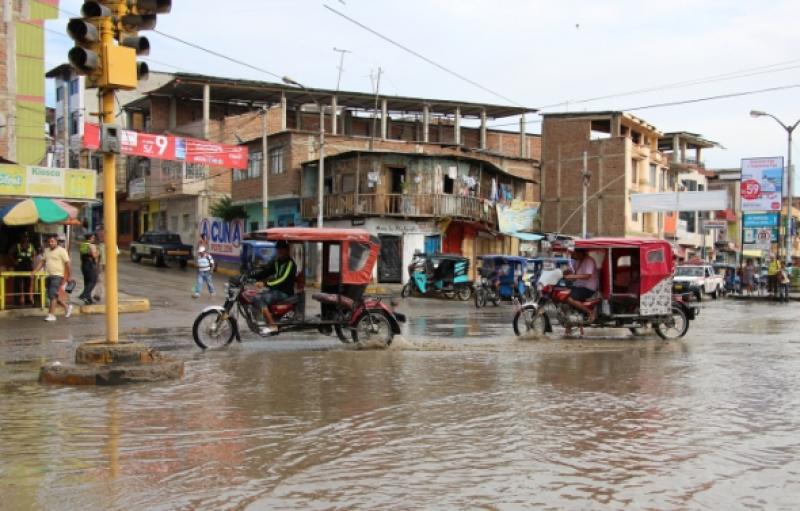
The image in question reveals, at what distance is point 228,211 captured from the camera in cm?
4338

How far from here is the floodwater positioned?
502 centimetres

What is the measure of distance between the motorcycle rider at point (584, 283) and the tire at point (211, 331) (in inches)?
260

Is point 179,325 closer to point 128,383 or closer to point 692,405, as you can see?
point 128,383

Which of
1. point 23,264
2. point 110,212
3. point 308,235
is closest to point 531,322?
point 308,235

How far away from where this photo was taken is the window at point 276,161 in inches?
1603

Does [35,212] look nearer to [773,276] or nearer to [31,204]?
[31,204]

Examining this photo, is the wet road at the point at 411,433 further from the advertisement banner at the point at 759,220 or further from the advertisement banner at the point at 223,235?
the advertisement banner at the point at 223,235

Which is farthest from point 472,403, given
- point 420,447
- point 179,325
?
point 179,325

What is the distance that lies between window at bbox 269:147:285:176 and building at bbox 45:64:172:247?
24.1 ft

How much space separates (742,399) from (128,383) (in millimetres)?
7066

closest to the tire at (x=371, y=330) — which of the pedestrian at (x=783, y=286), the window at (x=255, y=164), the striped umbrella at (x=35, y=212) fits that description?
the striped umbrella at (x=35, y=212)

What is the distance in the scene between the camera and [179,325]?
1716 centimetres

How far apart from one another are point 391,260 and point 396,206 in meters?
2.65

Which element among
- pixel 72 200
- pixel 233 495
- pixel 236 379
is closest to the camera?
pixel 233 495
